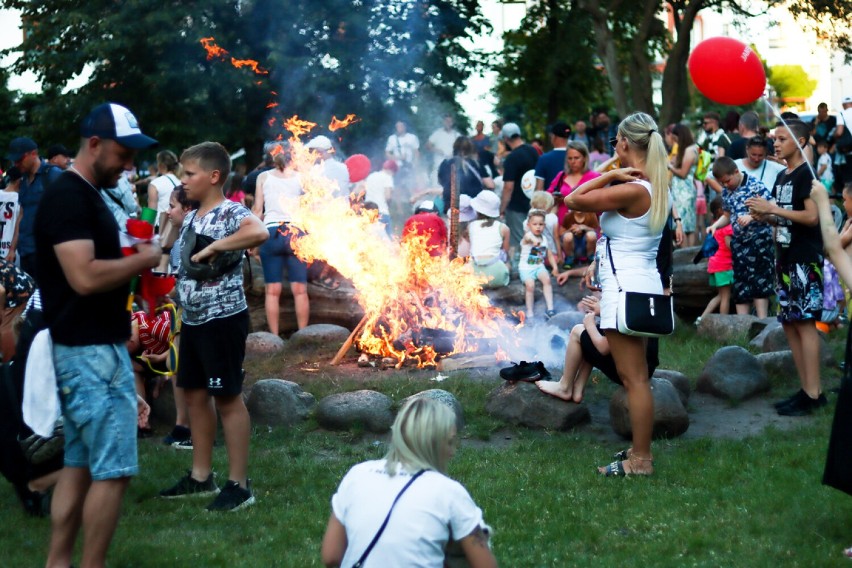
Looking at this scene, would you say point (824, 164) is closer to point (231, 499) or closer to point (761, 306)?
point (761, 306)

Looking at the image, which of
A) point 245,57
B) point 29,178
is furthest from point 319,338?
point 245,57

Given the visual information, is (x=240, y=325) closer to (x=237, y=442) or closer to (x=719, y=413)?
(x=237, y=442)

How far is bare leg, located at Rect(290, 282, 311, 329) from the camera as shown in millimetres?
11727

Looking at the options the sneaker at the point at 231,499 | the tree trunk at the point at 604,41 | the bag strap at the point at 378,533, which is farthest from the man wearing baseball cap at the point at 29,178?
the tree trunk at the point at 604,41

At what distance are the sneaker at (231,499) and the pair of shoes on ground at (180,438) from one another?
1.55 meters

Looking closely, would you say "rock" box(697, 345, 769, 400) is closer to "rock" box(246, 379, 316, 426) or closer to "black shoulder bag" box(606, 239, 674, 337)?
"black shoulder bag" box(606, 239, 674, 337)

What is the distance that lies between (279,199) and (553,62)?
522 inches

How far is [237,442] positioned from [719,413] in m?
3.94

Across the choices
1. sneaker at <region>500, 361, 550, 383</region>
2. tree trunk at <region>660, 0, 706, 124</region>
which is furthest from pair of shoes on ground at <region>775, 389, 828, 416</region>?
tree trunk at <region>660, 0, 706, 124</region>

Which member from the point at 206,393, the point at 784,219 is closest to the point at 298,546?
the point at 206,393

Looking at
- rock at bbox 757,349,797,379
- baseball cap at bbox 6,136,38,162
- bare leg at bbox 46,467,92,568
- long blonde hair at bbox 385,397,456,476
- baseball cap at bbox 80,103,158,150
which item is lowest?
rock at bbox 757,349,797,379

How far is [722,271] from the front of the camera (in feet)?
38.5

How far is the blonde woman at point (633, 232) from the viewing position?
6.38 metres

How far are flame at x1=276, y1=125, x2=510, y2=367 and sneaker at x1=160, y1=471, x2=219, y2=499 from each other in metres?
3.71
